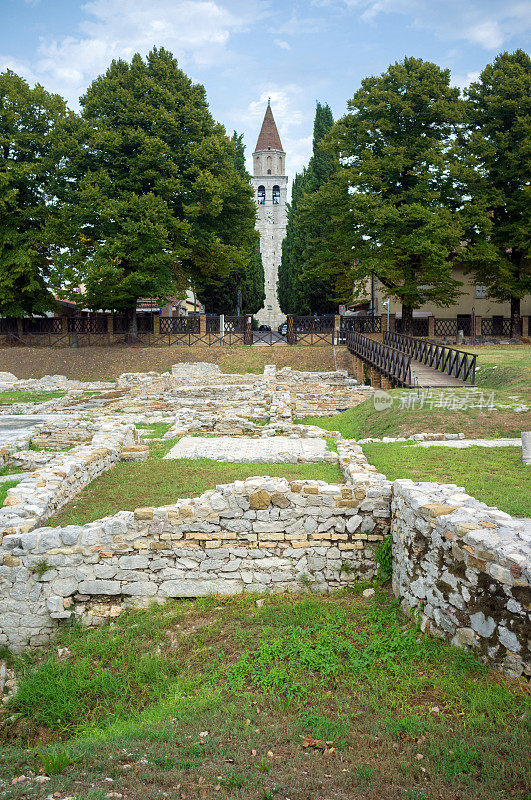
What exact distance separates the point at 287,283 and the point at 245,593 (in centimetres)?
5389

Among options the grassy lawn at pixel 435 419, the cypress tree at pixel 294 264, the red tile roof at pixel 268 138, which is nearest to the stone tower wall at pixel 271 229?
the red tile roof at pixel 268 138

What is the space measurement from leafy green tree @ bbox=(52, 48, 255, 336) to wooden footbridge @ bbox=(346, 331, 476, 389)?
39.1ft

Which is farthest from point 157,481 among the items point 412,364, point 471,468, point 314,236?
point 314,236

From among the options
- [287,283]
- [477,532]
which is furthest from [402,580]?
[287,283]

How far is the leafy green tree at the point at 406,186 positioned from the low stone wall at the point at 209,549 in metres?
23.1

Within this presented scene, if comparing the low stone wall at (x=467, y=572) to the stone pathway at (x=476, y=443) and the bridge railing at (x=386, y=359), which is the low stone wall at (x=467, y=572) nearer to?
the stone pathway at (x=476, y=443)

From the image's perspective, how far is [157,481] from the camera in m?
7.95

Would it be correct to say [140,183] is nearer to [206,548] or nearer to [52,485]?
[52,485]

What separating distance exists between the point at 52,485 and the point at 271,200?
3098 inches

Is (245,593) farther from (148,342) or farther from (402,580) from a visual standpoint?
(148,342)

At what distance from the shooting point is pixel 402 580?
5.32m

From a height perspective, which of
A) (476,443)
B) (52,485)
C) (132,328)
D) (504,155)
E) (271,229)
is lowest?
(52,485)

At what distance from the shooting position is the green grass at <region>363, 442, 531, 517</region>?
6.28m

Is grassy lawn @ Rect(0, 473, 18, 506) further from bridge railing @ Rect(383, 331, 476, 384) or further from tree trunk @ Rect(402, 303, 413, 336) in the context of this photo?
tree trunk @ Rect(402, 303, 413, 336)
